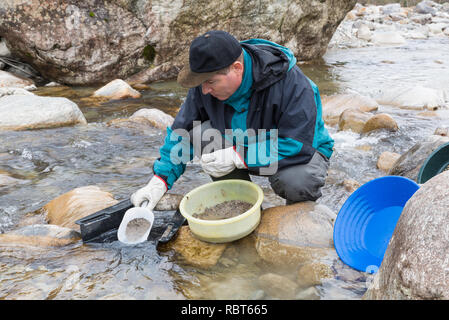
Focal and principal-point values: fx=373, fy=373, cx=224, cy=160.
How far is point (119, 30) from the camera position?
863 cm

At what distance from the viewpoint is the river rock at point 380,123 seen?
5.55 meters

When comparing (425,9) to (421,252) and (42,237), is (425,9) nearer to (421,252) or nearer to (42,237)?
(421,252)

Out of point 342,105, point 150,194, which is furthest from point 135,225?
point 342,105

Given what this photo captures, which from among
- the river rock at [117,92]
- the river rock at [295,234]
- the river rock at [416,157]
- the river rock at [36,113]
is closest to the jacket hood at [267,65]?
the river rock at [295,234]

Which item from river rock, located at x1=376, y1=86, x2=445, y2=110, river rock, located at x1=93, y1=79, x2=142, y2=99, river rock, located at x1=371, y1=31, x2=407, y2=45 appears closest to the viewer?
river rock, located at x1=376, y1=86, x2=445, y2=110

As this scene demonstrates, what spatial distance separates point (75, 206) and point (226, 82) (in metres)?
1.73

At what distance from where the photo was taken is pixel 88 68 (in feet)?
28.3

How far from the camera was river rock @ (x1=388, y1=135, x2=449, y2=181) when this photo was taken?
380 cm

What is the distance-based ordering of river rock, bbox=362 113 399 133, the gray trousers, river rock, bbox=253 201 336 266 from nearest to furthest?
1. river rock, bbox=253 201 336 266
2. the gray trousers
3. river rock, bbox=362 113 399 133

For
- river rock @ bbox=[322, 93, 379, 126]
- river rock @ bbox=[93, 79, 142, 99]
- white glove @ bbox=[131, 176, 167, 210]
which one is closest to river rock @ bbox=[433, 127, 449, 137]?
river rock @ bbox=[322, 93, 379, 126]

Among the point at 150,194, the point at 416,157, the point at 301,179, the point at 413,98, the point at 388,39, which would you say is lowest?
the point at 388,39

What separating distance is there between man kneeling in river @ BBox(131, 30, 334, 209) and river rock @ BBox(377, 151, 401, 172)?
1792mm

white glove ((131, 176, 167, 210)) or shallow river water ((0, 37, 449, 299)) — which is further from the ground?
white glove ((131, 176, 167, 210))

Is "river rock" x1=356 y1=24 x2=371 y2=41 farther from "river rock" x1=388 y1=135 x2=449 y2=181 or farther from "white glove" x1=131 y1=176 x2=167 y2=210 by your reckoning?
"white glove" x1=131 y1=176 x2=167 y2=210
